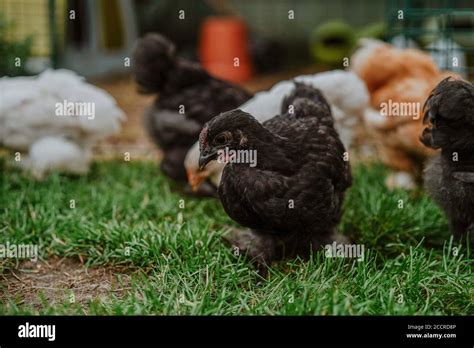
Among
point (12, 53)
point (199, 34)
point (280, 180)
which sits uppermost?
point (199, 34)

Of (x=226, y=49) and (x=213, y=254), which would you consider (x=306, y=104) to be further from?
(x=226, y=49)

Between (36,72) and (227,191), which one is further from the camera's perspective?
(36,72)

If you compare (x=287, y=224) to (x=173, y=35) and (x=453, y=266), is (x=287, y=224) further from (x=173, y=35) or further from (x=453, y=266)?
(x=173, y=35)

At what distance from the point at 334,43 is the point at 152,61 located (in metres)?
4.38

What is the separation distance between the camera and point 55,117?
4.49 m

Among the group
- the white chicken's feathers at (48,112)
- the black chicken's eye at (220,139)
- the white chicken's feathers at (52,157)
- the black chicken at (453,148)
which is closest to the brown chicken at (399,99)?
the black chicken at (453,148)

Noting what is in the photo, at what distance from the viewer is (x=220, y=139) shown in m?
2.82

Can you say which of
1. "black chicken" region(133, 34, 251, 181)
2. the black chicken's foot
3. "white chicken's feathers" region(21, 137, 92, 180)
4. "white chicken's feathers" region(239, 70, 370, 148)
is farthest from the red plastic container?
the black chicken's foot

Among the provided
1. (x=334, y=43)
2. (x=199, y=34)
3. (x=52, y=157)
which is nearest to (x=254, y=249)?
(x=52, y=157)

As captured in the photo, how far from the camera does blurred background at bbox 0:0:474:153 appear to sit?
686 centimetres

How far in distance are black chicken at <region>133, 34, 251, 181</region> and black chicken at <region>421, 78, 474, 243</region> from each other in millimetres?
1602

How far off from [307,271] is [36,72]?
4732mm
